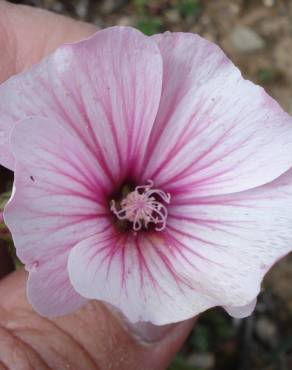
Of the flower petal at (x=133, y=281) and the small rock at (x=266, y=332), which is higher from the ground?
the flower petal at (x=133, y=281)

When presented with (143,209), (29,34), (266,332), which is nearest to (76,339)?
(143,209)

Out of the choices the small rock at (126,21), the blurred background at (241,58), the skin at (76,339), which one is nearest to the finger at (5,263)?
the skin at (76,339)

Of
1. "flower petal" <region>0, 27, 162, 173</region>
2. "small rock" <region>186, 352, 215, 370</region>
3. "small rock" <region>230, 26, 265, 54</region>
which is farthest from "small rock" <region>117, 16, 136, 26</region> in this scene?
"flower petal" <region>0, 27, 162, 173</region>

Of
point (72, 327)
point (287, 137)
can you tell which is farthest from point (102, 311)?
point (287, 137)

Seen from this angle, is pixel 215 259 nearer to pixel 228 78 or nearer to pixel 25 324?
pixel 228 78

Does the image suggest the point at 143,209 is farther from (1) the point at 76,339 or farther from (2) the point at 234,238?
(1) the point at 76,339

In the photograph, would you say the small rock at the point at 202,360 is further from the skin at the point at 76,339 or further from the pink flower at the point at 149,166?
the pink flower at the point at 149,166

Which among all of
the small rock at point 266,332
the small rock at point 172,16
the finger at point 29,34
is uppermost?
the finger at point 29,34
